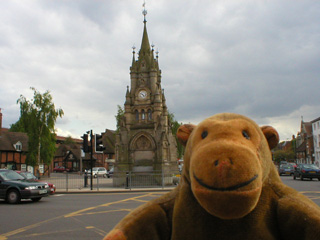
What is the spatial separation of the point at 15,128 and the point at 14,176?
63660mm

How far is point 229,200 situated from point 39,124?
38.8 meters

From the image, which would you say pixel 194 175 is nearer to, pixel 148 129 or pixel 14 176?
pixel 14 176

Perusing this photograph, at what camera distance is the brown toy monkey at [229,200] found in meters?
1.87

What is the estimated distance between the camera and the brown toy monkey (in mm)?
1867

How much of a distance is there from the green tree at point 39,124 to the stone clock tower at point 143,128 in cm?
1584

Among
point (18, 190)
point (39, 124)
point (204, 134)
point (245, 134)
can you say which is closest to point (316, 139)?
point (39, 124)

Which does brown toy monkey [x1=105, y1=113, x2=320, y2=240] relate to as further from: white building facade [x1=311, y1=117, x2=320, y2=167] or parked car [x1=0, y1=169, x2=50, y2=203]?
white building facade [x1=311, y1=117, x2=320, y2=167]

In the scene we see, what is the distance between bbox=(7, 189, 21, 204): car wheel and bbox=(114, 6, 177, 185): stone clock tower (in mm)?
11374

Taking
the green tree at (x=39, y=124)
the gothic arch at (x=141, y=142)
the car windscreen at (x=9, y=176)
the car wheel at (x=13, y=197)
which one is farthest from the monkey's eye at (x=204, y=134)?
the green tree at (x=39, y=124)

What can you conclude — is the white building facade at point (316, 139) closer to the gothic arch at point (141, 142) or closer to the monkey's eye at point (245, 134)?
the gothic arch at point (141, 142)

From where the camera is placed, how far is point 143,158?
81.5ft

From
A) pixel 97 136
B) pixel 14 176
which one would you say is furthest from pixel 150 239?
pixel 97 136

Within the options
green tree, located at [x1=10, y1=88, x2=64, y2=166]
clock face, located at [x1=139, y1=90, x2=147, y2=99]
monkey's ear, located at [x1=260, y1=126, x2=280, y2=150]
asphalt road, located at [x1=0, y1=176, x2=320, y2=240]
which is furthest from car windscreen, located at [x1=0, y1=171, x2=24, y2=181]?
green tree, located at [x1=10, y1=88, x2=64, y2=166]

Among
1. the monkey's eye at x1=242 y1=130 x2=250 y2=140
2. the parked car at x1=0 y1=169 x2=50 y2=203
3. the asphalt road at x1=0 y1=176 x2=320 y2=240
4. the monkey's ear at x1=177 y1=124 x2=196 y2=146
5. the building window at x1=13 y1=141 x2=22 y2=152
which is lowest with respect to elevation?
the asphalt road at x1=0 y1=176 x2=320 y2=240
